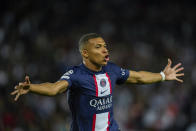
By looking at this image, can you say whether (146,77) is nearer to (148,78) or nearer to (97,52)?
(148,78)

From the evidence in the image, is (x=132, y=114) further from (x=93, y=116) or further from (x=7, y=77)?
(x=93, y=116)

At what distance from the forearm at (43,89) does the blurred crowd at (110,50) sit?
14.6 ft

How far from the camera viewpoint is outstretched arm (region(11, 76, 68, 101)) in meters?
5.44

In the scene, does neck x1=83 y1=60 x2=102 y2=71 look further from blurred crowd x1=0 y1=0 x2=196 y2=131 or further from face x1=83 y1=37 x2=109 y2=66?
blurred crowd x1=0 y1=0 x2=196 y2=131

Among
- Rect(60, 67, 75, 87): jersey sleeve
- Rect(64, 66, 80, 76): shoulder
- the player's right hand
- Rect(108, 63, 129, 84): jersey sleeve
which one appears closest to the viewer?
the player's right hand

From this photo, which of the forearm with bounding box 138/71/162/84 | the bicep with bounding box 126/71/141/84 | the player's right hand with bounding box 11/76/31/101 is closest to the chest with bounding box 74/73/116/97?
the bicep with bounding box 126/71/141/84

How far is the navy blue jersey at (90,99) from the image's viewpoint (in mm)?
6359

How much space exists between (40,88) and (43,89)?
54 mm

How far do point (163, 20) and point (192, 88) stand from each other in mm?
5273

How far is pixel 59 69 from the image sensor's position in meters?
14.5

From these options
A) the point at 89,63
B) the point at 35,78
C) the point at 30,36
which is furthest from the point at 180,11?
the point at 89,63

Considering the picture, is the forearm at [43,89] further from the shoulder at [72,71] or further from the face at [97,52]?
the face at [97,52]

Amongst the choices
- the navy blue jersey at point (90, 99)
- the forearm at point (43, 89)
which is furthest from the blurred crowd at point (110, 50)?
the forearm at point (43, 89)

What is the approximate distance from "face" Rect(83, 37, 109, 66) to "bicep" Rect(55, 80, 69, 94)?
1.78 feet
